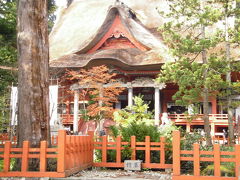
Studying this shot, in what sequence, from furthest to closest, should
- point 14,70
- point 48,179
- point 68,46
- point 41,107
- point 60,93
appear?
point 68,46 → point 60,93 → point 14,70 → point 41,107 → point 48,179

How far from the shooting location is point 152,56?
1952cm

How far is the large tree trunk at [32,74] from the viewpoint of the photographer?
23.5ft

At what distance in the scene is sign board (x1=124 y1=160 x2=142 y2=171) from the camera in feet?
26.8

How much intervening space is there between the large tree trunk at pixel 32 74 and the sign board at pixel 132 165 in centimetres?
209

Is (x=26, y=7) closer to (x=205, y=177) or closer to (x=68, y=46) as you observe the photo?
(x=205, y=177)

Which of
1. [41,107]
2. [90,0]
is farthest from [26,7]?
[90,0]

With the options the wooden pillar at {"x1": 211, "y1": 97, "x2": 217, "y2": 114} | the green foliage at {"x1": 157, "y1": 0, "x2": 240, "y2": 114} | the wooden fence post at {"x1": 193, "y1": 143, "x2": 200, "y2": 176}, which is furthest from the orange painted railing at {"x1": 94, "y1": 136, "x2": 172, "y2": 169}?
the wooden pillar at {"x1": 211, "y1": 97, "x2": 217, "y2": 114}

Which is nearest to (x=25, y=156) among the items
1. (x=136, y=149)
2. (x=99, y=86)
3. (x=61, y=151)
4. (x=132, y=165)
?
(x=61, y=151)

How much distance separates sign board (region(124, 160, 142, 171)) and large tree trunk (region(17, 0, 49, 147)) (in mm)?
2087

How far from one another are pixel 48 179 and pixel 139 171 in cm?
261

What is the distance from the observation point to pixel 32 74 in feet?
23.8

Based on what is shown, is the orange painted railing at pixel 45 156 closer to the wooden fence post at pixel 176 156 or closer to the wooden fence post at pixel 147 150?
the wooden fence post at pixel 147 150

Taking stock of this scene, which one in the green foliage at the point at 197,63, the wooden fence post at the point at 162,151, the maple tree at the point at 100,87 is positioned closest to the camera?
the wooden fence post at the point at 162,151

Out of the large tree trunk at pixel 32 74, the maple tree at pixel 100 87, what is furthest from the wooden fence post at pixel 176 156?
the maple tree at pixel 100 87
